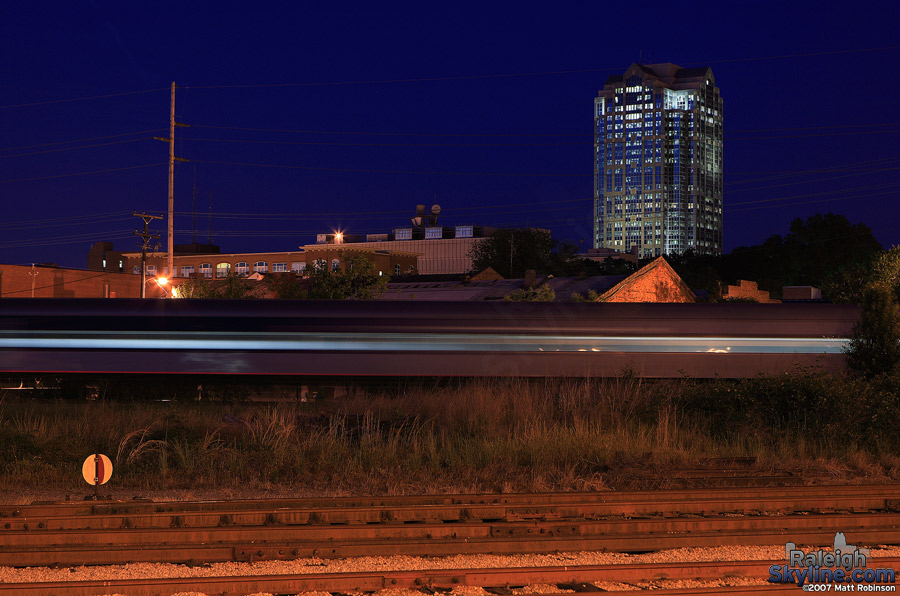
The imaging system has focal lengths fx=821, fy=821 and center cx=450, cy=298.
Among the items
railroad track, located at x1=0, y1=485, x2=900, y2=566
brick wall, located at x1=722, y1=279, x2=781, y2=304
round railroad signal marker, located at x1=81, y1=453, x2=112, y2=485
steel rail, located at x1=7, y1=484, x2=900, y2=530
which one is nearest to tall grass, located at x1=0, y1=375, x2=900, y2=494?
steel rail, located at x1=7, y1=484, x2=900, y2=530

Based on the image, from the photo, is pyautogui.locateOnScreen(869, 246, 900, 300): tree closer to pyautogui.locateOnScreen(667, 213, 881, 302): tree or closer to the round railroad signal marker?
the round railroad signal marker

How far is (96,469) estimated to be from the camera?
7.50m

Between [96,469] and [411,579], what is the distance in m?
3.49

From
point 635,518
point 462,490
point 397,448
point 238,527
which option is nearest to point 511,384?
point 397,448

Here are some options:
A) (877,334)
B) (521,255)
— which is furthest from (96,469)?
(521,255)

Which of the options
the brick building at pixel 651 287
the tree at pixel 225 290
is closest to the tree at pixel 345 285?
the tree at pixel 225 290

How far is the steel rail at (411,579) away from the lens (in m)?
5.46

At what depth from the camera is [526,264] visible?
86125 millimetres

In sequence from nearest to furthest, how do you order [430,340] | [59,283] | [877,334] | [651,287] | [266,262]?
1. [877,334]
2. [430,340]
3. [651,287]
4. [59,283]
5. [266,262]

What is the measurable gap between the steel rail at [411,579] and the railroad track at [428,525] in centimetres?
67

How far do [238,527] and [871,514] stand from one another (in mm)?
5680

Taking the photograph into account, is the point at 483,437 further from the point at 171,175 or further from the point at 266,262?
the point at 266,262

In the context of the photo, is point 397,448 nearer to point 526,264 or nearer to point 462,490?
point 462,490

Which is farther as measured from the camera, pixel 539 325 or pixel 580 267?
pixel 580 267
